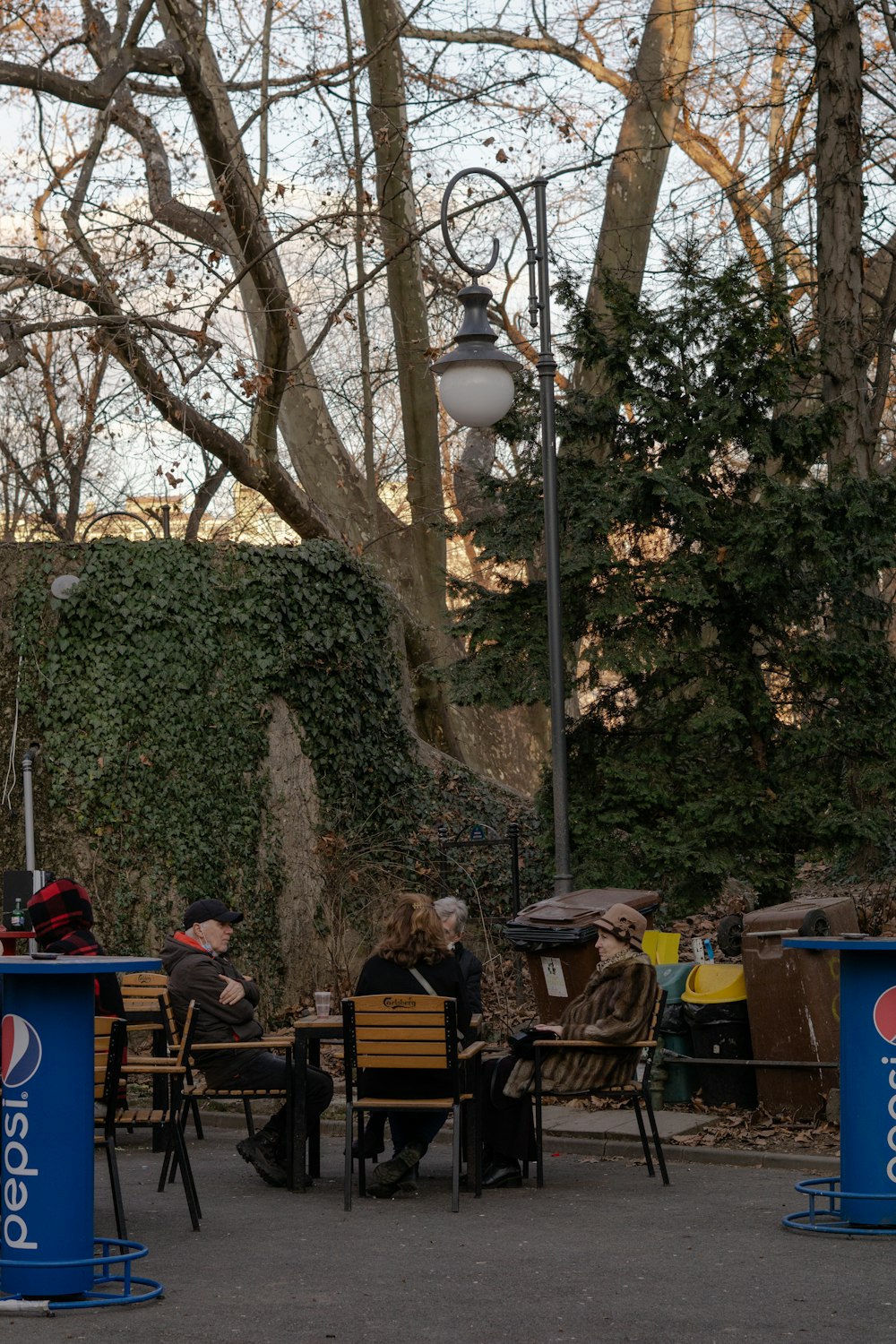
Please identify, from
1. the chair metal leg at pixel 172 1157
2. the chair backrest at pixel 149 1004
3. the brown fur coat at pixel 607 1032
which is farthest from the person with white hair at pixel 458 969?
the chair backrest at pixel 149 1004

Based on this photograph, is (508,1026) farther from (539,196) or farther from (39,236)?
(39,236)

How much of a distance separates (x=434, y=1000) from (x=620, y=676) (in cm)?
577

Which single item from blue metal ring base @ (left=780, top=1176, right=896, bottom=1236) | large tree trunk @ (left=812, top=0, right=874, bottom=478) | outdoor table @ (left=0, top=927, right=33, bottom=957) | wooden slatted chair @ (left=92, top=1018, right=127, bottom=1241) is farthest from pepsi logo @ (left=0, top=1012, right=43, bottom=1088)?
large tree trunk @ (left=812, top=0, right=874, bottom=478)

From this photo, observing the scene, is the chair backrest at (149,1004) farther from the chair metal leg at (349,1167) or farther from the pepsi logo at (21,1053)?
the pepsi logo at (21,1053)

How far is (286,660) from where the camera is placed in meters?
15.4

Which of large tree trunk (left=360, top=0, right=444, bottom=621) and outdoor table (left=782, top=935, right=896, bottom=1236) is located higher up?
large tree trunk (left=360, top=0, right=444, bottom=621)

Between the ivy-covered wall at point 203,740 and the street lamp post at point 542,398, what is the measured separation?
16.2 feet

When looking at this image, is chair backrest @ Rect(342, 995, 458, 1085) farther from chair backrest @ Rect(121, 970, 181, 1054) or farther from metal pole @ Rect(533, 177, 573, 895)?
metal pole @ Rect(533, 177, 573, 895)

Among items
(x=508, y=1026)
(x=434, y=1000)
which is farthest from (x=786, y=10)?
(x=434, y=1000)

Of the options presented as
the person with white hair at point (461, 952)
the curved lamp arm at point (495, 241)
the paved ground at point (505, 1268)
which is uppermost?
the curved lamp arm at point (495, 241)

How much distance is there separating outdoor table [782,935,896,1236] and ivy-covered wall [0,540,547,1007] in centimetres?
865

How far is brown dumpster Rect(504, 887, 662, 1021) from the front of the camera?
10.1 meters

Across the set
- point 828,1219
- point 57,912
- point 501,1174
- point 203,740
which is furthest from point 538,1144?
point 203,740

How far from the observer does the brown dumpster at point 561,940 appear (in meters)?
10.1
